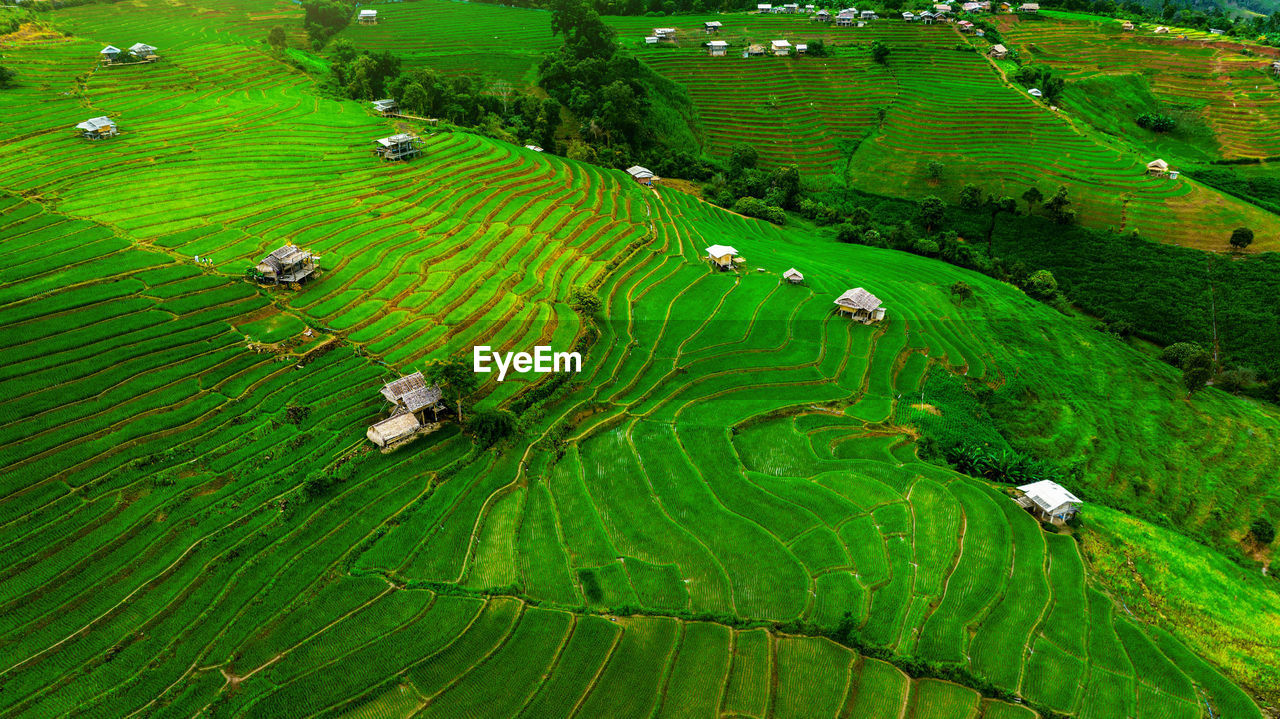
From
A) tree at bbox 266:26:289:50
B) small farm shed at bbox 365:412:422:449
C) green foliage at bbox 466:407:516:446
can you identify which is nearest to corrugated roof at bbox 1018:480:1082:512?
green foliage at bbox 466:407:516:446

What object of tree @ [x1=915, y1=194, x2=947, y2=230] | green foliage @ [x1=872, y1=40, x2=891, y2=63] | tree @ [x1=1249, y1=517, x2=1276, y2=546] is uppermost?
green foliage @ [x1=872, y1=40, x2=891, y2=63]

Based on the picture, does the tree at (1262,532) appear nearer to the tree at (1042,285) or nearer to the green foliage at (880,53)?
the tree at (1042,285)

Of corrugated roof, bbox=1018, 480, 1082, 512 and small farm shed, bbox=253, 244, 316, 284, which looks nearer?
corrugated roof, bbox=1018, 480, 1082, 512

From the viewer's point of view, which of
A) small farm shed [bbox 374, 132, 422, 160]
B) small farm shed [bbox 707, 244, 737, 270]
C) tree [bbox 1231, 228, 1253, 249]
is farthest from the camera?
tree [bbox 1231, 228, 1253, 249]

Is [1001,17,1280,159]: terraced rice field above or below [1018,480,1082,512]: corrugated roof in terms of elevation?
above

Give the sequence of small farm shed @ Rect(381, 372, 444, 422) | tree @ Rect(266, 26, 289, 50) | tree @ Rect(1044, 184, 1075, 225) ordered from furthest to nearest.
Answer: tree @ Rect(266, 26, 289, 50) < tree @ Rect(1044, 184, 1075, 225) < small farm shed @ Rect(381, 372, 444, 422)

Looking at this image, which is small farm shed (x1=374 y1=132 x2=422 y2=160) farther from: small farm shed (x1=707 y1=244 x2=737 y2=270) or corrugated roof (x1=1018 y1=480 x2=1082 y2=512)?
corrugated roof (x1=1018 y1=480 x2=1082 y2=512)
